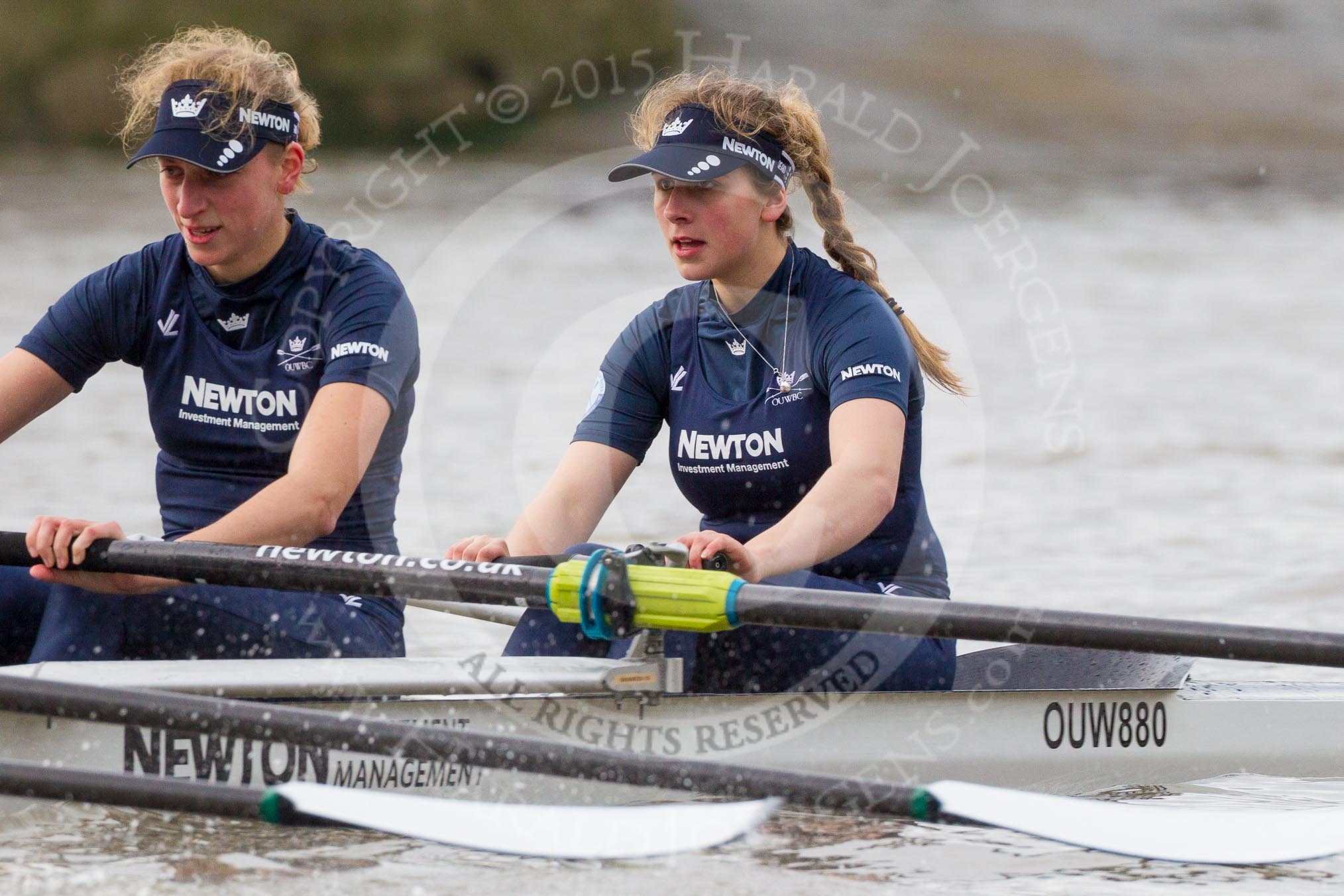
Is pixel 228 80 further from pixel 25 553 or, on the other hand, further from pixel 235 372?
pixel 25 553

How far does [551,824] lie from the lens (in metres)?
2.59

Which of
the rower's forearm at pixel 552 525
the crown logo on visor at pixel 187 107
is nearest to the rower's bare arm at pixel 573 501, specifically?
the rower's forearm at pixel 552 525

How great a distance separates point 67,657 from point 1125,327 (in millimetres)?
11331

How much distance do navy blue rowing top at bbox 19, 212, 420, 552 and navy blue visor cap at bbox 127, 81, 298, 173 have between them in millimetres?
202

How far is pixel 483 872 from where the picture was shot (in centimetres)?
285

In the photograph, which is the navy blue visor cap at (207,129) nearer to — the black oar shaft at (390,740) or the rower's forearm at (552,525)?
the rower's forearm at (552,525)

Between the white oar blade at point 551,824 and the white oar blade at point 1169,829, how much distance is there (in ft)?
1.34

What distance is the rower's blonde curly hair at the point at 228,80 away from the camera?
10.4 feet

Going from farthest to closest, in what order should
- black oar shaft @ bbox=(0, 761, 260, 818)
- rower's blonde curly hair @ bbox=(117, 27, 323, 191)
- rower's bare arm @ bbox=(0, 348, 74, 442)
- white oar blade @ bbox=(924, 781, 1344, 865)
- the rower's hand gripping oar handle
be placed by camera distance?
rower's bare arm @ bbox=(0, 348, 74, 442) < rower's blonde curly hair @ bbox=(117, 27, 323, 191) < the rower's hand gripping oar handle < white oar blade @ bbox=(924, 781, 1344, 865) < black oar shaft @ bbox=(0, 761, 260, 818)

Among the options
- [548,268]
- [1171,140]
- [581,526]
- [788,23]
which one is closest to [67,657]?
[581,526]

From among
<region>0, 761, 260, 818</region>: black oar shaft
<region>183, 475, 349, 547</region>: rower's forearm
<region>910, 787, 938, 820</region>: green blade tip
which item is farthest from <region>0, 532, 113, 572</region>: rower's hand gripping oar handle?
<region>910, 787, 938, 820</region>: green blade tip

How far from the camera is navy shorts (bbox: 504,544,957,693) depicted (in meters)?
3.07

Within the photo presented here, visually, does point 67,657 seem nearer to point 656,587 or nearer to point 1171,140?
point 656,587

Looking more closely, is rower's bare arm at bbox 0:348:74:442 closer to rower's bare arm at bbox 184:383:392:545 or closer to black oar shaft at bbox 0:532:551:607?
rower's bare arm at bbox 184:383:392:545
